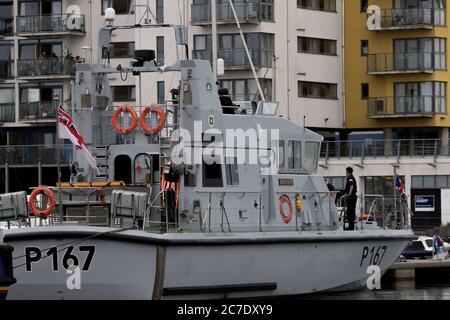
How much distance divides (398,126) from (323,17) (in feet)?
18.3

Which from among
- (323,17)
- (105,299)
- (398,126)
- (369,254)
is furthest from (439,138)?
(105,299)

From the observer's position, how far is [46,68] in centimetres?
6106

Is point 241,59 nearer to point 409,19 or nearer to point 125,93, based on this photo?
point 125,93

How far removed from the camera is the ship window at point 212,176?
2647cm

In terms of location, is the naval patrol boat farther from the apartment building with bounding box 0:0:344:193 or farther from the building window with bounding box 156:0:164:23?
the building window with bounding box 156:0:164:23

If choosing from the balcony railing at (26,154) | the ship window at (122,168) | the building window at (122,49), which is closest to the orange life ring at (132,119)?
the ship window at (122,168)

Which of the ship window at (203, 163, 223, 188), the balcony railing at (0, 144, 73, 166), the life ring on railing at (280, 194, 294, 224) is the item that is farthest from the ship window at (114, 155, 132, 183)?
the balcony railing at (0, 144, 73, 166)

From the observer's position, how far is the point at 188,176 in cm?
2628

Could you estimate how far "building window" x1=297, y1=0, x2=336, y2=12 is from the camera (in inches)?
2290

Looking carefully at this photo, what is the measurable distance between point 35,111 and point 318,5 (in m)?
13.2

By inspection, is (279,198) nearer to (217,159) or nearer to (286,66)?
(217,159)

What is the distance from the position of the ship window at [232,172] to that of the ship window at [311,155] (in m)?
2.28

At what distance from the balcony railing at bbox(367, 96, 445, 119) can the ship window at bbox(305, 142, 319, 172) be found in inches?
1173

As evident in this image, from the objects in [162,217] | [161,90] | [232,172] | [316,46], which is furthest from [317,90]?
[162,217]
